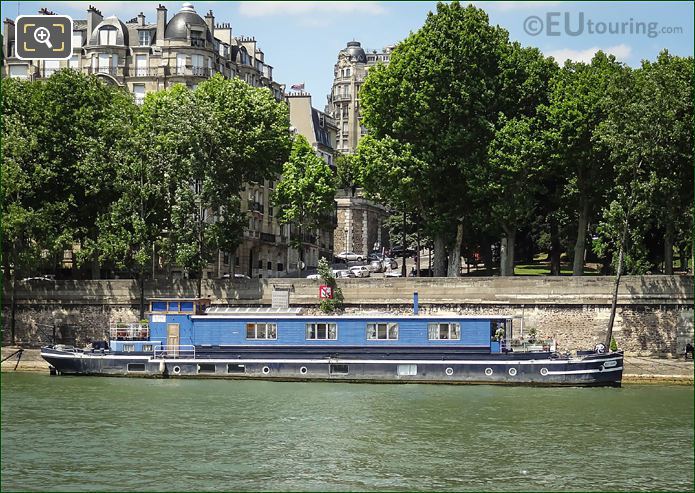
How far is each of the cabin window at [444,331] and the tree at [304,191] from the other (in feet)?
80.8

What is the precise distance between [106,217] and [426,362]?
2248 centimetres

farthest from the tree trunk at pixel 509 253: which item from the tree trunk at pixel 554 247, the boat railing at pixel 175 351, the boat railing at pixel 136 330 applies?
the boat railing at pixel 136 330

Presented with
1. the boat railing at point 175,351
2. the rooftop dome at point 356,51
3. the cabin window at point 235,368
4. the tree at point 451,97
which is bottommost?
the cabin window at point 235,368

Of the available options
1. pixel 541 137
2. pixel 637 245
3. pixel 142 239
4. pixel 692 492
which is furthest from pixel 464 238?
pixel 692 492

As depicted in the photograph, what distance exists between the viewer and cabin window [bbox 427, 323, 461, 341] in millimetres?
52250

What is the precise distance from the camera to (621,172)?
56688 millimetres

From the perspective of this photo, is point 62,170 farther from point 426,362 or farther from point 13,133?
Result: point 426,362

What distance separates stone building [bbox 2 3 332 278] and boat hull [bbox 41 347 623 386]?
1253 inches

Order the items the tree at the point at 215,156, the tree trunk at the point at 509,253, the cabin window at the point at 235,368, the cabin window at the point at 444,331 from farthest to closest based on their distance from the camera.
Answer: the tree trunk at the point at 509,253
the tree at the point at 215,156
the cabin window at the point at 235,368
the cabin window at the point at 444,331

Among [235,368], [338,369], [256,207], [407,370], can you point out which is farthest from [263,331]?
[256,207]

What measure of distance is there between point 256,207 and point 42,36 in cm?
3883

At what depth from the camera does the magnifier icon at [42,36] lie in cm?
4803

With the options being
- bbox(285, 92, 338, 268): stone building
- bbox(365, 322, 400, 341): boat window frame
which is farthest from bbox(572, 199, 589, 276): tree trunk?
bbox(285, 92, 338, 268): stone building

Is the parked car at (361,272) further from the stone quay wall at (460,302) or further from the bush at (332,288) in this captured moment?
the bush at (332,288)
